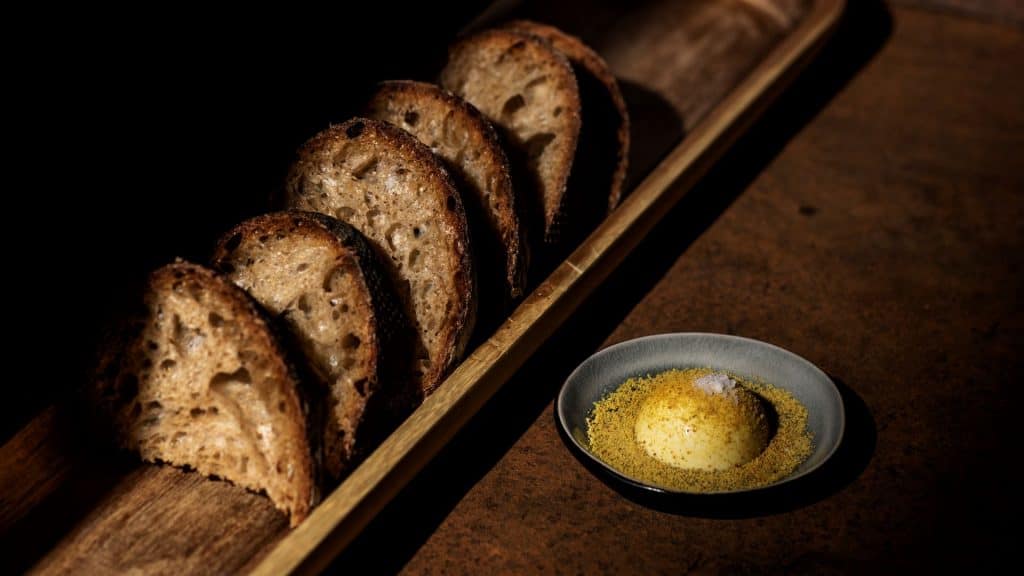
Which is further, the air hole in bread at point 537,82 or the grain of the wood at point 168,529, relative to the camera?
the air hole in bread at point 537,82

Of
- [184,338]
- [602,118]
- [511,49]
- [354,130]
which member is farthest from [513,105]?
[184,338]

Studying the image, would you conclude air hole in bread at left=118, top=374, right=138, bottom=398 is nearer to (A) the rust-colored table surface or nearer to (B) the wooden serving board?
(B) the wooden serving board

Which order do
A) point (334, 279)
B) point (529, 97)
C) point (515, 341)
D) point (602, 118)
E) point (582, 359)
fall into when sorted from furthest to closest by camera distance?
point (602, 118) → point (529, 97) → point (582, 359) → point (515, 341) → point (334, 279)

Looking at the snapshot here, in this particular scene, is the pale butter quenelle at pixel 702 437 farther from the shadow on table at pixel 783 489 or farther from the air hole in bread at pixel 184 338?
the air hole in bread at pixel 184 338

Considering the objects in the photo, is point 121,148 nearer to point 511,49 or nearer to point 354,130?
point 354,130

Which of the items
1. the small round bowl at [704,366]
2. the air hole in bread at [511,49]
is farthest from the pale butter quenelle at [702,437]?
the air hole in bread at [511,49]

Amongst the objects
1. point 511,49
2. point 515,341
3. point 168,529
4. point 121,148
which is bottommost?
point 515,341
